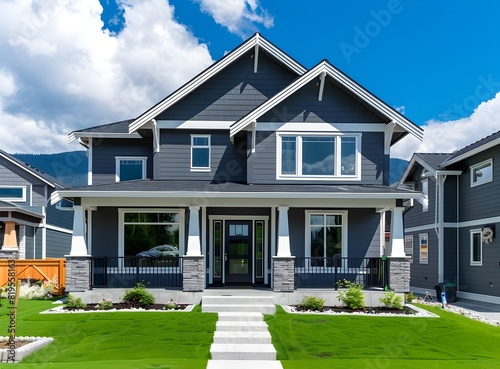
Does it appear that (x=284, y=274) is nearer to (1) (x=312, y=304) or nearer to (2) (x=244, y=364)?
(1) (x=312, y=304)

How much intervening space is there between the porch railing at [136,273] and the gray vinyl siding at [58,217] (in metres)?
11.7

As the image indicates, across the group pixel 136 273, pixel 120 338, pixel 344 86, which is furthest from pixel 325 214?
pixel 120 338

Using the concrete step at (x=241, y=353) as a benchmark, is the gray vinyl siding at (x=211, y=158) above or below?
above

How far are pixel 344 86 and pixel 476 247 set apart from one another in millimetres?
8465

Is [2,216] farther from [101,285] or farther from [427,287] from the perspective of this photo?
[427,287]

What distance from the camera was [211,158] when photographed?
1636 centimetres

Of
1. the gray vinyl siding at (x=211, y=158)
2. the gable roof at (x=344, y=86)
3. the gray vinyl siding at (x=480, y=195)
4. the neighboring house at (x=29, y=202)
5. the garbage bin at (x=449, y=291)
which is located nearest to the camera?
the gable roof at (x=344, y=86)

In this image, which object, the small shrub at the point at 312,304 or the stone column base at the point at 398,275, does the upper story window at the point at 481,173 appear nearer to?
the stone column base at the point at 398,275

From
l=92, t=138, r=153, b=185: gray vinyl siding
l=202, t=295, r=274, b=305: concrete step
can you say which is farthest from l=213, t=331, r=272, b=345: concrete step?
l=92, t=138, r=153, b=185: gray vinyl siding

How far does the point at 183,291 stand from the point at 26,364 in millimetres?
5665

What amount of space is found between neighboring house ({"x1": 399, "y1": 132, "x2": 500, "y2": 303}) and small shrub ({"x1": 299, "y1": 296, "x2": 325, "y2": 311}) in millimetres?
7465

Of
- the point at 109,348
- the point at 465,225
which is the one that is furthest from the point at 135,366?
the point at 465,225

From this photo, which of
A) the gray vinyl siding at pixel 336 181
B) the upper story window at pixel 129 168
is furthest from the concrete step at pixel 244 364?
the upper story window at pixel 129 168

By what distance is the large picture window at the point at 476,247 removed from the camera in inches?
703
